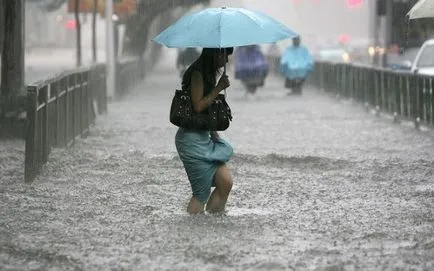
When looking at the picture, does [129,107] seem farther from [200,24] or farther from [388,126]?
[200,24]

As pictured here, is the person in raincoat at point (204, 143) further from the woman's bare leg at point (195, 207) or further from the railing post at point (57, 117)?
the railing post at point (57, 117)

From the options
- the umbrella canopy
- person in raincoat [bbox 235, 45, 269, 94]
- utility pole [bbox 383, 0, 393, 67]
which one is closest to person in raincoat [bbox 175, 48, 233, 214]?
the umbrella canopy

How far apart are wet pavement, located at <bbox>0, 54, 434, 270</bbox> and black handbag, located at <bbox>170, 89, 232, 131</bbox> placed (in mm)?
780

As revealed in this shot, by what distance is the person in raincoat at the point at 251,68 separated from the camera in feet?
94.9

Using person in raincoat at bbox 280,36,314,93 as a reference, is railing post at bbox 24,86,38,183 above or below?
above

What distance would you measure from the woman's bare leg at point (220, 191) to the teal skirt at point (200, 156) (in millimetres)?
51

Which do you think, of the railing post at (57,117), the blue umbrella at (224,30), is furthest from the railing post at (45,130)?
the blue umbrella at (224,30)

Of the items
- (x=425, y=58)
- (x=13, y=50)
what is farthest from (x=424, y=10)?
(x=425, y=58)

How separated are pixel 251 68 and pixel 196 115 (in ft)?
66.6

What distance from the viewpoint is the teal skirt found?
8.87 metres

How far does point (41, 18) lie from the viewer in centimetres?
9994

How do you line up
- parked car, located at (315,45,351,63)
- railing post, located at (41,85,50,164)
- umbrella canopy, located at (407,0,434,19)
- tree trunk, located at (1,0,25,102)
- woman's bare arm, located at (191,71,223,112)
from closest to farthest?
woman's bare arm, located at (191,71,223,112)
umbrella canopy, located at (407,0,434,19)
railing post, located at (41,85,50,164)
tree trunk, located at (1,0,25,102)
parked car, located at (315,45,351,63)

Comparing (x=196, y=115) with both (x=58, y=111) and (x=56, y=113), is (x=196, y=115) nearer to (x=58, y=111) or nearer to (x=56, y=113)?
(x=56, y=113)

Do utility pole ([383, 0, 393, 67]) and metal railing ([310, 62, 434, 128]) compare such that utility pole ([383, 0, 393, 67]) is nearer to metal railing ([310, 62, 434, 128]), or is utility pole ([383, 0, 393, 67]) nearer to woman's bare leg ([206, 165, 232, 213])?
metal railing ([310, 62, 434, 128])
